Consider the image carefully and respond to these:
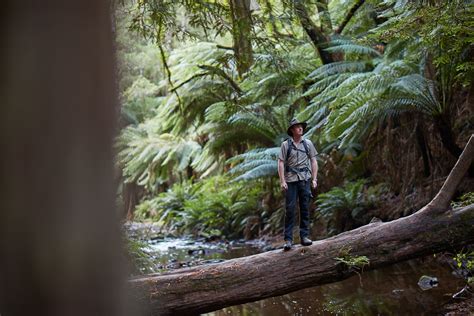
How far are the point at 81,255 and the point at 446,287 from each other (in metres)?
5.24

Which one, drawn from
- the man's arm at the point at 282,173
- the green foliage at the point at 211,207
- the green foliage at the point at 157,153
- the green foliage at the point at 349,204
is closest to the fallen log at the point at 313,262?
the man's arm at the point at 282,173

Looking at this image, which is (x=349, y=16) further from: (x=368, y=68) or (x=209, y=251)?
(x=209, y=251)

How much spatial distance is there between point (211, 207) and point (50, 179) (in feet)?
40.0

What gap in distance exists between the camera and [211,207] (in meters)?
13.2

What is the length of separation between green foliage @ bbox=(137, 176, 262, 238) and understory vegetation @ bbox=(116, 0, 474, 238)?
0.04 meters

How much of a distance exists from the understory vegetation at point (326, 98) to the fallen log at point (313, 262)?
4.13 feet

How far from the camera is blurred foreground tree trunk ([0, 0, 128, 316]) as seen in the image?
41.9 inches

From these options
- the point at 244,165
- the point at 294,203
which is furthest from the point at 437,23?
the point at 244,165

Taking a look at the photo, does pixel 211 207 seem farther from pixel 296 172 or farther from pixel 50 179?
pixel 50 179

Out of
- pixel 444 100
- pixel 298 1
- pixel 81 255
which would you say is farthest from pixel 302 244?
pixel 81 255

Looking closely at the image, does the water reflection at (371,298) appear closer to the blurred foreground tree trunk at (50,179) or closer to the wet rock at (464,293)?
the wet rock at (464,293)

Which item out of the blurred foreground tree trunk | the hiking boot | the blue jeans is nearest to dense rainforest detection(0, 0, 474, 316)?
the blurred foreground tree trunk

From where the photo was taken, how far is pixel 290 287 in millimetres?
4391

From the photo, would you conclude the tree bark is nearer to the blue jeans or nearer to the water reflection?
the water reflection
